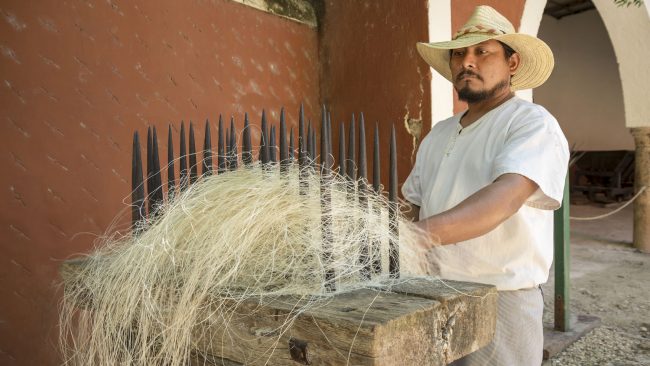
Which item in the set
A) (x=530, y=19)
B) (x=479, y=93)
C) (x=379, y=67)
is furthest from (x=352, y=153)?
(x=530, y=19)

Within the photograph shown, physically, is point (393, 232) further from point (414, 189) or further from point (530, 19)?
point (530, 19)

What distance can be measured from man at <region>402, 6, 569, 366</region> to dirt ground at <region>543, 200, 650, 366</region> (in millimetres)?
2046

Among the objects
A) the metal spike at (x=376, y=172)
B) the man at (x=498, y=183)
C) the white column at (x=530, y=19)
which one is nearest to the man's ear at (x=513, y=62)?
the man at (x=498, y=183)

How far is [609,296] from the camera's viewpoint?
4883 mm

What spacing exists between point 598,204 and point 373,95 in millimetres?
9883

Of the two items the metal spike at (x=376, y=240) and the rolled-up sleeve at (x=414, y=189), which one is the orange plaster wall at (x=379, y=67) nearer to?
the rolled-up sleeve at (x=414, y=189)

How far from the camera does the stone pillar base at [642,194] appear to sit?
Answer: 6965 mm

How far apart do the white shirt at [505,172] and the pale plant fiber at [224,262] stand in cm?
53

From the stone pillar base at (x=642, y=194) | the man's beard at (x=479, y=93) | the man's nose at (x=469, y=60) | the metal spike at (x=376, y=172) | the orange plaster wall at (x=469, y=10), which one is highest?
the orange plaster wall at (x=469, y=10)

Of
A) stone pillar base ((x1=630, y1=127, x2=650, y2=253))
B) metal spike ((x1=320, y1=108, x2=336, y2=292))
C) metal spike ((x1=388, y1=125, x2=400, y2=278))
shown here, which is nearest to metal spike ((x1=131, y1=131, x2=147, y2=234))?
metal spike ((x1=320, y1=108, x2=336, y2=292))

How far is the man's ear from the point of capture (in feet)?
6.57

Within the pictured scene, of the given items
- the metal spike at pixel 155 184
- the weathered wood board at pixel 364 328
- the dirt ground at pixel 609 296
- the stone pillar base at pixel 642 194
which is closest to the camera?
the weathered wood board at pixel 364 328

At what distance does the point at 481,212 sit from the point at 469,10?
2.82 metres

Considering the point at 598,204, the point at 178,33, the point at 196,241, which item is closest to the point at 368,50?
the point at 178,33
